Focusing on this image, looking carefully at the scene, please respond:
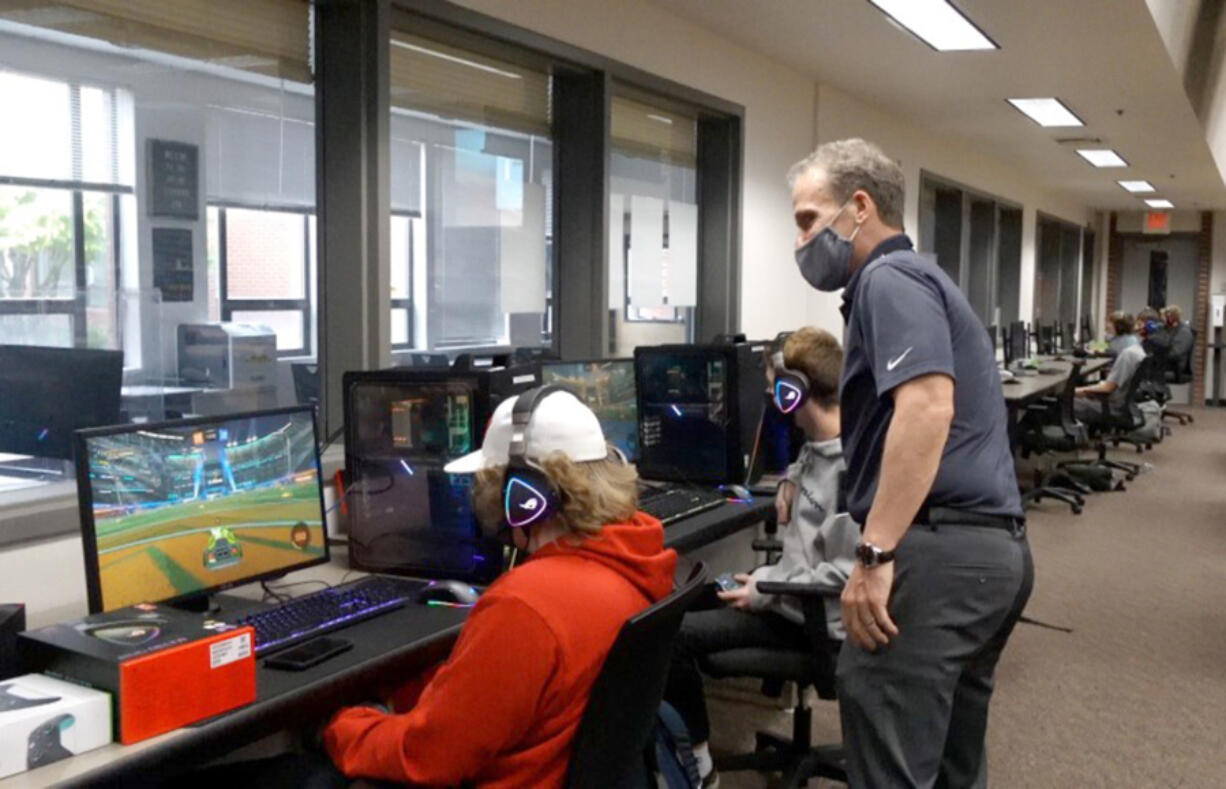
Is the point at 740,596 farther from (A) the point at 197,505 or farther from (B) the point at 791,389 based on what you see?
(A) the point at 197,505

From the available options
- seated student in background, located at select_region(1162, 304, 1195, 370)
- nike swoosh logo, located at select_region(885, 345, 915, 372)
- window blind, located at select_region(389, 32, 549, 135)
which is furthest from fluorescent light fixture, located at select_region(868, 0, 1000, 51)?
seated student in background, located at select_region(1162, 304, 1195, 370)

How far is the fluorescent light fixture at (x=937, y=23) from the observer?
16.2 feet

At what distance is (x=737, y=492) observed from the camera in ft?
11.1

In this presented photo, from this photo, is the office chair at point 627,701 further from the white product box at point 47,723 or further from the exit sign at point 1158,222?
the exit sign at point 1158,222

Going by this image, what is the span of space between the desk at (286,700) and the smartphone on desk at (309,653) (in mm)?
14

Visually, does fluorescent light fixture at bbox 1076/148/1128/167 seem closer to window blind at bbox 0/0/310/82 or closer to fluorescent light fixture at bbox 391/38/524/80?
fluorescent light fixture at bbox 391/38/524/80

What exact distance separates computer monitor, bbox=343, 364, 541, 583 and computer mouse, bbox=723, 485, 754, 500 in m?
1.00

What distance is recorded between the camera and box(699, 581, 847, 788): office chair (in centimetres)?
258

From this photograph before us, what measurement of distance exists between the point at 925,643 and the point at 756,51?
448 cm

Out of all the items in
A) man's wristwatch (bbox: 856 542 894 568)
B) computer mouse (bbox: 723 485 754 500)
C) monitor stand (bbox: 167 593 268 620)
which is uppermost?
man's wristwatch (bbox: 856 542 894 568)

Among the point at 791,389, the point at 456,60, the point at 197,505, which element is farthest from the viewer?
the point at 456,60

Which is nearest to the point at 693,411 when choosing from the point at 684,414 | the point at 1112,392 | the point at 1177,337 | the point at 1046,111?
the point at 684,414

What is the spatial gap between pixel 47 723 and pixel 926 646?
1374mm

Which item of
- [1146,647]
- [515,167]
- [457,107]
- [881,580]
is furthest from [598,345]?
[881,580]
